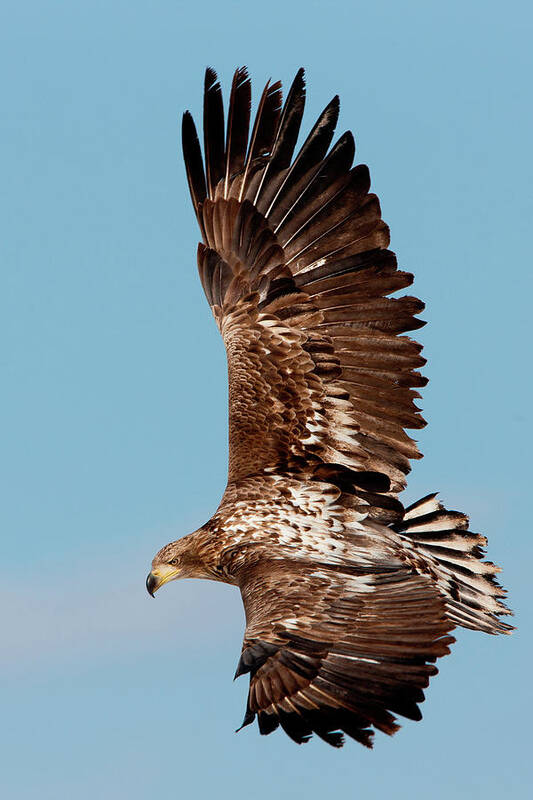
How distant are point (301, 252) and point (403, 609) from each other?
12.5 feet

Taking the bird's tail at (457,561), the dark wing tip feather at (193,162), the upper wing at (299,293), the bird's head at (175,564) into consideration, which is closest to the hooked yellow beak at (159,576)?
the bird's head at (175,564)

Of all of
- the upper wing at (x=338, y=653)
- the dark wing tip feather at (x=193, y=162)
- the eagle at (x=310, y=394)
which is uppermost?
the dark wing tip feather at (x=193, y=162)

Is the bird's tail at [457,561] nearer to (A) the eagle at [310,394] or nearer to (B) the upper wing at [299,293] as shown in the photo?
(A) the eagle at [310,394]

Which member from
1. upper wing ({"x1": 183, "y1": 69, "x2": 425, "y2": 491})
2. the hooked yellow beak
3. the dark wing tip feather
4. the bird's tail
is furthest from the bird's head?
the dark wing tip feather

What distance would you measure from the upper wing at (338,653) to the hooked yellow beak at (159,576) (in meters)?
1.91

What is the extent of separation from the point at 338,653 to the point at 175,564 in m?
2.81

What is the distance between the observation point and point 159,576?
1158cm

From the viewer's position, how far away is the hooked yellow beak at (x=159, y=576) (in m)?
11.5

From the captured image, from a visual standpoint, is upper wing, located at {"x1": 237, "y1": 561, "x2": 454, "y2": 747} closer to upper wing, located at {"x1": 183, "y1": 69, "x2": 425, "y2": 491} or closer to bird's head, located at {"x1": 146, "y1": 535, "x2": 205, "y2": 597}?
bird's head, located at {"x1": 146, "y1": 535, "x2": 205, "y2": 597}

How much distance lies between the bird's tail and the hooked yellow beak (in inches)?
70.1

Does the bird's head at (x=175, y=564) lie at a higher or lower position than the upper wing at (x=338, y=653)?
higher

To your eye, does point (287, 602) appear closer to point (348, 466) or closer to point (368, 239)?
point (348, 466)

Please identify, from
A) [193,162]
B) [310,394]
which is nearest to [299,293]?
[310,394]

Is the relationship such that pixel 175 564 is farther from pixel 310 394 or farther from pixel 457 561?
pixel 457 561
